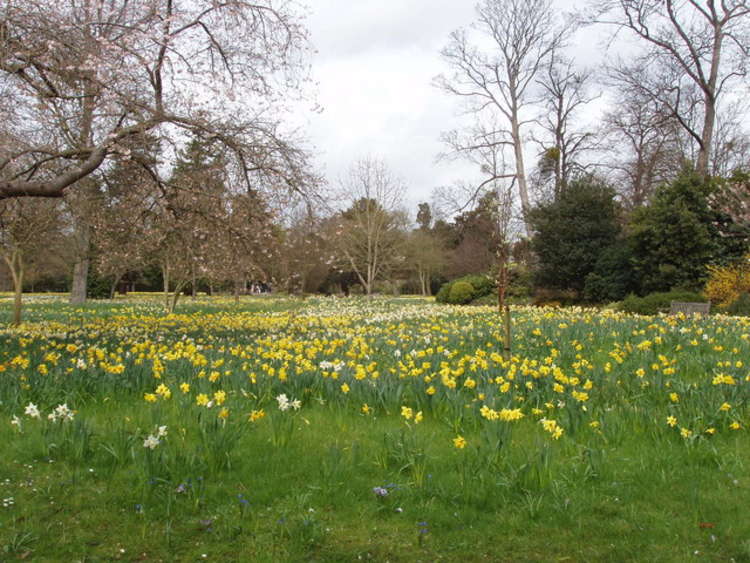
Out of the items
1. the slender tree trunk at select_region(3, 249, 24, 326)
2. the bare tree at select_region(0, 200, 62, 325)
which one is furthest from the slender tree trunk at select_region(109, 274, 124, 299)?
the bare tree at select_region(0, 200, 62, 325)

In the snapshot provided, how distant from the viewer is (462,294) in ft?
77.2

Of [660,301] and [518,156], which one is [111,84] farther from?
[518,156]

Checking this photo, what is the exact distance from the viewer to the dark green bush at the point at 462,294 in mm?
23484

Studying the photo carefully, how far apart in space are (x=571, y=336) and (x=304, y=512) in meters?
5.73

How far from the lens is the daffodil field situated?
2529 millimetres

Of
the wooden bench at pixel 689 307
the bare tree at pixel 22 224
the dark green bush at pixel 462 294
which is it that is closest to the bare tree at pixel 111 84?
the bare tree at pixel 22 224

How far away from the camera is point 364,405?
13.7 feet

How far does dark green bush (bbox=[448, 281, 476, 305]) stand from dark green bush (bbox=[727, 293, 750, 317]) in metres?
11.3

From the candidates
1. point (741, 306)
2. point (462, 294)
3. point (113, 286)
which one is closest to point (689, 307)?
point (741, 306)

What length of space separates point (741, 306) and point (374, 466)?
43.2 feet

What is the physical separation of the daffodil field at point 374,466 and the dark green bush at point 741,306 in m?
9.33

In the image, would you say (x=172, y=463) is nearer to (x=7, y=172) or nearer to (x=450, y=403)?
(x=450, y=403)

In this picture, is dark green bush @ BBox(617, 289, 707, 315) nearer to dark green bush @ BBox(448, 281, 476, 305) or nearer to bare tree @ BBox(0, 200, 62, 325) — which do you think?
dark green bush @ BBox(448, 281, 476, 305)

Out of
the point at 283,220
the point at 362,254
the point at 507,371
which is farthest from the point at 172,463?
the point at 362,254
